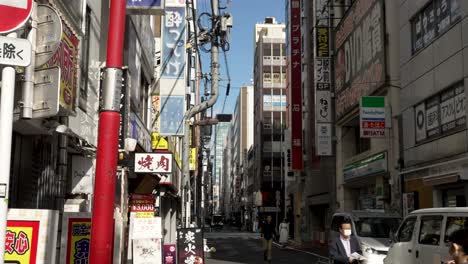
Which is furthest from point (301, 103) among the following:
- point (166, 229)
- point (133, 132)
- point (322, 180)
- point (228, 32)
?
point (133, 132)

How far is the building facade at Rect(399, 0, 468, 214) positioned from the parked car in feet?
7.55

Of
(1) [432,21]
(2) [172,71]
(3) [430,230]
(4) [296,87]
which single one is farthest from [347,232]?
(4) [296,87]

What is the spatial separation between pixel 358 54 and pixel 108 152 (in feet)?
78.9

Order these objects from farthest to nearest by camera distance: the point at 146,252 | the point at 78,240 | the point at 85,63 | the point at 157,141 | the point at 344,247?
1. the point at 157,141
2. the point at 146,252
3. the point at 85,63
4. the point at 344,247
5. the point at 78,240

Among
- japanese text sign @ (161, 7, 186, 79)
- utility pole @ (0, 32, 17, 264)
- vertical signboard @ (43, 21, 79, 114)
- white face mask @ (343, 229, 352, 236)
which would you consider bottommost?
white face mask @ (343, 229, 352, 236)

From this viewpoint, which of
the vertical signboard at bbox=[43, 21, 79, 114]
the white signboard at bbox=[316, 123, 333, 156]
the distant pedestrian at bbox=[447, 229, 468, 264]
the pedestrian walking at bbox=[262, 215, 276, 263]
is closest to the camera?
the distant pedestrian at bbox=[447, 229, 468, 264]

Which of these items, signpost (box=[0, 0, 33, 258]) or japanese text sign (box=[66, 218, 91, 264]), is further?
japanese text sign (box=[66, 218, 91, 264])

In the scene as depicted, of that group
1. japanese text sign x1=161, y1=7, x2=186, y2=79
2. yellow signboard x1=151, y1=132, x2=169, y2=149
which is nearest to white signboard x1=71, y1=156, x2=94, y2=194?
yellow signboard x1=151, y1=132, x2=169, y2=149

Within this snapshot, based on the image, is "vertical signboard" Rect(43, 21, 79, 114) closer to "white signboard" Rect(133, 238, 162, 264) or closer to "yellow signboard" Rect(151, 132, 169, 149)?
"white signboard" Rect(133, 238, 162, 264)

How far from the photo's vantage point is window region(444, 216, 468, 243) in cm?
883

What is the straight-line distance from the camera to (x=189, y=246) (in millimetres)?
14078

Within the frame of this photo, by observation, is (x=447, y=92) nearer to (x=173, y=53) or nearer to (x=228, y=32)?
(x=228, y=32)

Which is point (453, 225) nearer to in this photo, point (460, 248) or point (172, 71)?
point (460, 248)

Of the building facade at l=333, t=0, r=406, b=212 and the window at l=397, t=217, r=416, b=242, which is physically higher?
the building facade at l=333, t=0, r=406, b=212
